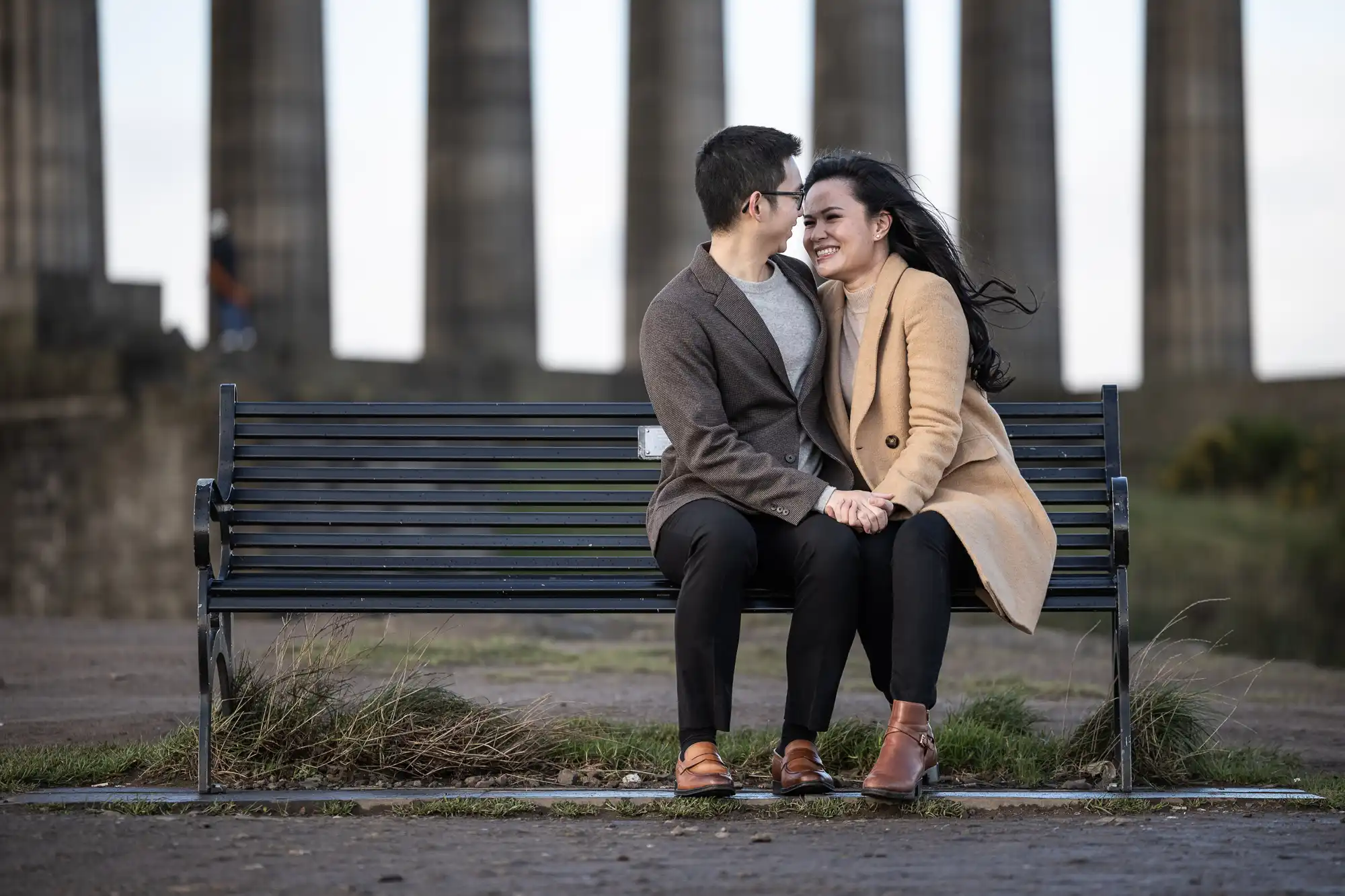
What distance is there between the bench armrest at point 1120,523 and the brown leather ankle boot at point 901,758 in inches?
43.5

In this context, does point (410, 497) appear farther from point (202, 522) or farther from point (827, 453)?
point (827, 453)

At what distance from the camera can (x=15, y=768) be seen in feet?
28.9

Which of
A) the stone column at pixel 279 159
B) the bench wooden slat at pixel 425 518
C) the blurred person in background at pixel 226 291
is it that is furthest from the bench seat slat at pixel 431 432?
the stone column at pixel 279 159

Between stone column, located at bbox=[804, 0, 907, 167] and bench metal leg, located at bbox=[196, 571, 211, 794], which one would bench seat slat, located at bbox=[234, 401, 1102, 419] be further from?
stone column, located at bbox=[804, 0, 907, 167]

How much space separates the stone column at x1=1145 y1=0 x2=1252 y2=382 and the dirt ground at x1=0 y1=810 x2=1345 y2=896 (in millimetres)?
39631

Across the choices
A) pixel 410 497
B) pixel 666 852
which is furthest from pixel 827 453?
pixel 666 852

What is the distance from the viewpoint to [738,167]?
8906mm

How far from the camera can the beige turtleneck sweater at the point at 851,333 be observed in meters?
8.96

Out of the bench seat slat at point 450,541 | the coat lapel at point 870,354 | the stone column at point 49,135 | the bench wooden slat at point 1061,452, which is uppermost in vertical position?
the stone column at point 49,135

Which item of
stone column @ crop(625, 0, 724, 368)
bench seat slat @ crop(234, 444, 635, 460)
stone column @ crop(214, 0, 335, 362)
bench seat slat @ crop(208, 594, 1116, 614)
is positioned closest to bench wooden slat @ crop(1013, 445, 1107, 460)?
bench seat slat @ crop(208, 594, 1116, 614)

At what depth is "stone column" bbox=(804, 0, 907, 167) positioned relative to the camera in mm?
44562

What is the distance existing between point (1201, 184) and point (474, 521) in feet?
129

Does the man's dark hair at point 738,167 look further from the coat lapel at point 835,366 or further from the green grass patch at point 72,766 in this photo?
the green grass patch at point 72,766

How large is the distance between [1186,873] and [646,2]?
39.3 metres
